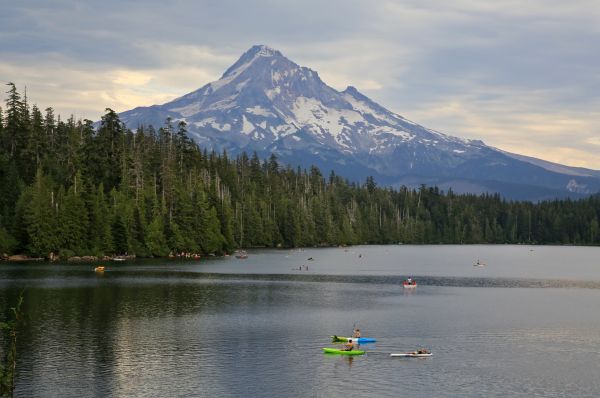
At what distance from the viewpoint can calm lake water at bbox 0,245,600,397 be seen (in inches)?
2296

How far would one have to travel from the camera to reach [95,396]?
5356 cm

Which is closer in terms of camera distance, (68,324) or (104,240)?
(68,324)

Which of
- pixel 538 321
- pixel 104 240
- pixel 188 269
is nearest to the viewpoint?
pixel 538 321

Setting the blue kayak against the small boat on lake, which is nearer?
the small boat on lake

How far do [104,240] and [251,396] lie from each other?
135252mm

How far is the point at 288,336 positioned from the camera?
78.5m

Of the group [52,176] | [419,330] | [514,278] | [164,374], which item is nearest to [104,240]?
[52,176]

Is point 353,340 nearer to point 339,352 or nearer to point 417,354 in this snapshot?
point 339,352

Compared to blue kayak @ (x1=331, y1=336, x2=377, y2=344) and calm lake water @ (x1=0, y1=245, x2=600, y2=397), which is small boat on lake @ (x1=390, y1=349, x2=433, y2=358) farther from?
blue kayak @ (x1=331, y1=336, x2=377, y2=344)

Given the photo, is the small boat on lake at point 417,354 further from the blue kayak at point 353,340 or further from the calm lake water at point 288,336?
the blue kayak at point 353,340

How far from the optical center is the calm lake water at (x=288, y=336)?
5831cm

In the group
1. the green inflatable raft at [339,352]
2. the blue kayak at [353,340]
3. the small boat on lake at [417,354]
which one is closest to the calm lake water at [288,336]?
the small boat on lake at [417,354]

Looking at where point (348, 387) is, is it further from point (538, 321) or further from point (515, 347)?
point (538, 321)

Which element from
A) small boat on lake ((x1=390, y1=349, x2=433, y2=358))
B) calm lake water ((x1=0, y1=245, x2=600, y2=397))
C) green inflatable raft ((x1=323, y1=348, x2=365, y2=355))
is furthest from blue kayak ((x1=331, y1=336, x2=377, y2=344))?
small boat on lake ((x1=390, y1=349, x2=433, y2=358))
